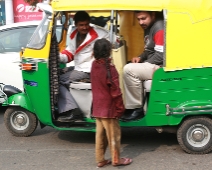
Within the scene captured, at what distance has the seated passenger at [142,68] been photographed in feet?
19.6

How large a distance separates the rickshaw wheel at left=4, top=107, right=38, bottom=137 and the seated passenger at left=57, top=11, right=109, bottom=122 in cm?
61

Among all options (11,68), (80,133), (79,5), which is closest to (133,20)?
(79,5)

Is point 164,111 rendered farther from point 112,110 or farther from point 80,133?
point 80,133

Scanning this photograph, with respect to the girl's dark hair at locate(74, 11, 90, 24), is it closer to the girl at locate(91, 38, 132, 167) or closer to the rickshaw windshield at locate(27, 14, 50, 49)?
the rickshaw windshield at locate(27, 14, 50, 49)

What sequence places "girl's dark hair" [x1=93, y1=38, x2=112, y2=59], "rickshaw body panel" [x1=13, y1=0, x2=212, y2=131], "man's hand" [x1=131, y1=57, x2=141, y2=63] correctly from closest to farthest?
1. "girl's dark hair" [x1=93, y1=38, x2=112, y2=59]
2. "rickshaw body panel" [x1=13, y1=0, x2=212, y2=131]
3. "man's hand" [x1=131, y1=57, x2=141, y2=63]

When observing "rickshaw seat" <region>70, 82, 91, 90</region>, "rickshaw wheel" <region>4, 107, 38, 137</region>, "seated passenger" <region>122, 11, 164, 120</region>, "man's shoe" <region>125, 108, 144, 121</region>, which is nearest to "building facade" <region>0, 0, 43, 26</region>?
"rickshaw wheel" <region>4, 107, 38, 137</region>

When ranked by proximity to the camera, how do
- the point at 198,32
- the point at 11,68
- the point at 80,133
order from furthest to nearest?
1. the point at 11,68
2. the point at 80,133
3. the point at 198,32

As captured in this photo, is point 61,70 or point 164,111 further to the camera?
point 61,70

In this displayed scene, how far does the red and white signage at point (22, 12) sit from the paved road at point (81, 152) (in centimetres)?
1383

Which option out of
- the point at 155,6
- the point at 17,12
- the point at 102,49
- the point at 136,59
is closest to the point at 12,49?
the point at 136,59

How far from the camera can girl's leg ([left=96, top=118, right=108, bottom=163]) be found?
17.7 feet

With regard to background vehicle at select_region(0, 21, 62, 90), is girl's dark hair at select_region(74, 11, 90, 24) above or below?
above

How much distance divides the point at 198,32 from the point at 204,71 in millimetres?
475

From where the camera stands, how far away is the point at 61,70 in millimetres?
6609
